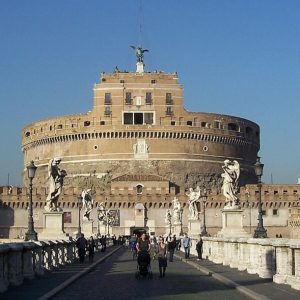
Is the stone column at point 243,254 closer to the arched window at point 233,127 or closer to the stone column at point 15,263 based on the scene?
the stone column at point 15,263

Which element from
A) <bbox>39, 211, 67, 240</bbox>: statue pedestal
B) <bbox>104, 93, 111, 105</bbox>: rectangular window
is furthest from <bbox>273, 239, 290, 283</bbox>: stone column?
<bbox>104, 93, 111, 105</bbox>: rectangular window

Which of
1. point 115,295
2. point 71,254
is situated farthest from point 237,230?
point 115,295

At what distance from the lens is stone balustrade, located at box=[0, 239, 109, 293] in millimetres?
13324

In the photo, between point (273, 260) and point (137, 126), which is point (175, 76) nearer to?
Answer: point (137, 126)

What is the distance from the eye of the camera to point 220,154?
105188 mm

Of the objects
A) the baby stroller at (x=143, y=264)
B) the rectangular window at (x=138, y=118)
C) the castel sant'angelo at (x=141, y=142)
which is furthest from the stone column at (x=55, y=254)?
the rectangular window at (x=138, y=118)

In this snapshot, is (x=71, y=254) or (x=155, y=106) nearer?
(x=71, y=254)

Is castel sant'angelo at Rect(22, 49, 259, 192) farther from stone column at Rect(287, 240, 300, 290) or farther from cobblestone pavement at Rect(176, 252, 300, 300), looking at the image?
stone column at Rect(287, 240, 300, 290)

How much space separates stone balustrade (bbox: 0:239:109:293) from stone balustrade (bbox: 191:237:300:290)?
4.78m

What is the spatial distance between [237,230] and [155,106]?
76.6 m

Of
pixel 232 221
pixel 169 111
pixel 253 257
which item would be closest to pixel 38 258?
pixel 253 257

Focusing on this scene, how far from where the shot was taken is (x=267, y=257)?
1568 centimetres

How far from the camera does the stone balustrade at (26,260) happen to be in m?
13.3

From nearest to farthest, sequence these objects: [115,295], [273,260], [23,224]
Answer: [115,295] → [273,260] → [23,224]
